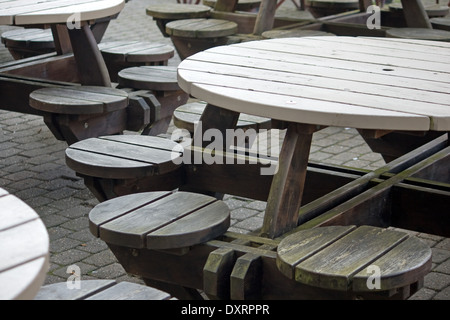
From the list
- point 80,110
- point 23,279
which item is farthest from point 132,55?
point 23,279

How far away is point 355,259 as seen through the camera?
2.47 metres

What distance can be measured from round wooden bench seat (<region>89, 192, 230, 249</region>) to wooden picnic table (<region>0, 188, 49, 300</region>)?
0.89 metres

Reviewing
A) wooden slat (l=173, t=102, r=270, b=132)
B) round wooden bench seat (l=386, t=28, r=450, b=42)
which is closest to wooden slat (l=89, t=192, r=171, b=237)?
wooden slat (l=173, t=102, r=270, b=132)

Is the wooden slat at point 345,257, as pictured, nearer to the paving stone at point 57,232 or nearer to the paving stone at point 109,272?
the paving stone at point 109,272

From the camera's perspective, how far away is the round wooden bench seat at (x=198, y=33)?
20.9 ft

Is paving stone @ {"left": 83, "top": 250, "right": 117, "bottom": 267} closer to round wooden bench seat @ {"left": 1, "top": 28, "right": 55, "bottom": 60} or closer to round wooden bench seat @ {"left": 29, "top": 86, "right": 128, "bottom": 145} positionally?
round wooden bench seat @ {"left": 29, "top": 86, "right": 128, "bottom": 145}

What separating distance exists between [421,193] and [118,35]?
7085 millimetres

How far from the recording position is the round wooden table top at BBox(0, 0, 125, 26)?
4336mm

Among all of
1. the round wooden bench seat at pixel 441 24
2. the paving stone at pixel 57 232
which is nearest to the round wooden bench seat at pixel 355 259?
the paving stone at pixel 57 232

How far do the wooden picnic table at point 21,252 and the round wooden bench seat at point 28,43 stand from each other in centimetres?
450

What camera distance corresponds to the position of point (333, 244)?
2.59 m

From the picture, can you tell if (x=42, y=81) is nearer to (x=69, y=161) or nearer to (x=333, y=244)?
(x=69, y=161)
